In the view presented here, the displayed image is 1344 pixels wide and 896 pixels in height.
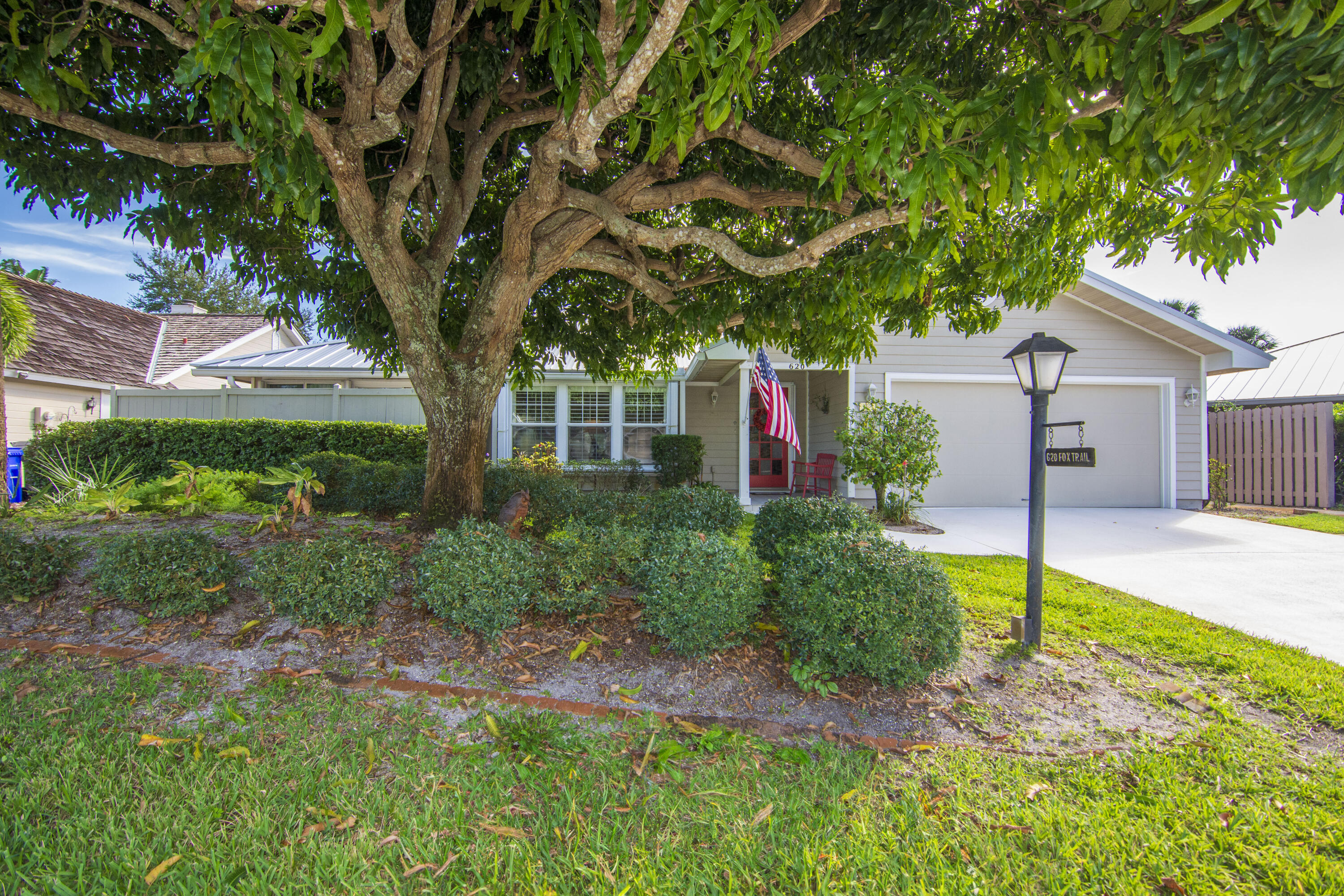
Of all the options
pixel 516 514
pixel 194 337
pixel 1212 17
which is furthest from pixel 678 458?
pixel 194 337

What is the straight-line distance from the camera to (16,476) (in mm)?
9234

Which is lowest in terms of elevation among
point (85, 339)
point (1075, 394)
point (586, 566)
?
point (586, 566)

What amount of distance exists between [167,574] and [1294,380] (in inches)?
815

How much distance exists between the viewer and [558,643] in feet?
11.0

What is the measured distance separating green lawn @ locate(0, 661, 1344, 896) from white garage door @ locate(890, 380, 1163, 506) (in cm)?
820

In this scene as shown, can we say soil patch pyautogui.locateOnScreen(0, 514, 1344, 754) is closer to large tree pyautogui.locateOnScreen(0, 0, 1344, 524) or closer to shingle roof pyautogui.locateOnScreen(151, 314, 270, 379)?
large tree pyautogui.locateOnScreen(0, 0, 1344, 524)

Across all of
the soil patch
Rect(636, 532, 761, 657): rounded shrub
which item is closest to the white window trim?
the soil patch

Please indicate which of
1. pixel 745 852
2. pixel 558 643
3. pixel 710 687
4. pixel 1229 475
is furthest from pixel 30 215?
pixel 1229 475

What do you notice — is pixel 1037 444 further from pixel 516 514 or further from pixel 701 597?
pixel 516 514

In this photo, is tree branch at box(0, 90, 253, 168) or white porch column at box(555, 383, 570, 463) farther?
white porch column at box(555, 383, 570, 463)

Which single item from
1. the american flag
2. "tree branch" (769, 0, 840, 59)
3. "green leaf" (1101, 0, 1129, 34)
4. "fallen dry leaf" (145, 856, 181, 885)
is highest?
"tree branch" (769, 0, 840, 59)

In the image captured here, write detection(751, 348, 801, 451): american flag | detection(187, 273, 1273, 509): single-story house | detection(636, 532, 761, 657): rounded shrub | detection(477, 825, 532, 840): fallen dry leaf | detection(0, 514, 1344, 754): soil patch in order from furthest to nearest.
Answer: detection(187, 273, 1273, 509): single-story house < detection(751, 348, 801, 451): american flag < detection(636, 532, 761, 657): rounded shrub < detection(0, 514, 1344, 754): soil patch < detection(477, 825, 532, 840): fallen dry leaf

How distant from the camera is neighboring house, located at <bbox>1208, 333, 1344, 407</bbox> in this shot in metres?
12.9

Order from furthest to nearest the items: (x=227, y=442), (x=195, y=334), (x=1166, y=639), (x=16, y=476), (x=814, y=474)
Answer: (x=195, y=334)
(x=814, y=474)
(x=227, y=442)
(x=16, y=476)
(x=1166, y=639)
